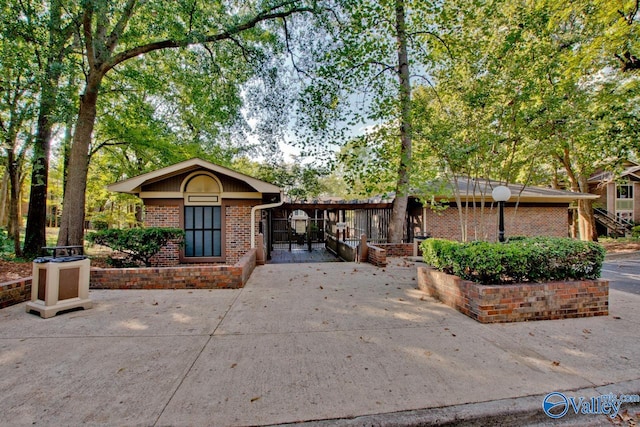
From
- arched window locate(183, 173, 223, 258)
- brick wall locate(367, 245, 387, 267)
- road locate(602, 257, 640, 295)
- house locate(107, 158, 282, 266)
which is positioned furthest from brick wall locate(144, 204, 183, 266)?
road locate(602, 257, 640, 295)

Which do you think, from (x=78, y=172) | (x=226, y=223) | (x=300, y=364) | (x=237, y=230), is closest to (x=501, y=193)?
(x=300, y=364)

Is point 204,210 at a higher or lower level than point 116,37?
lower

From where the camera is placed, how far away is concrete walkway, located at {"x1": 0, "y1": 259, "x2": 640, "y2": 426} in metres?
2.29

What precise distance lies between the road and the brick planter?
2777 millimetres

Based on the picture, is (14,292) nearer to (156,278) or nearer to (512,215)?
(156,278)

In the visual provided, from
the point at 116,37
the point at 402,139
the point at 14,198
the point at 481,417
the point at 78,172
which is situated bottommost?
the point at 481,417

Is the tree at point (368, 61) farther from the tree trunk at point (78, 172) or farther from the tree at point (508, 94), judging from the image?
the tree trunk at point (78, 172)

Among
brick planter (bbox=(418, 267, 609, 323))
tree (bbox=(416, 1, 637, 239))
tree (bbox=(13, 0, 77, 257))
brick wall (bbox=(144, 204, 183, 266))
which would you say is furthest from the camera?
brick wall (bbox=(144, 204, 183, 266))

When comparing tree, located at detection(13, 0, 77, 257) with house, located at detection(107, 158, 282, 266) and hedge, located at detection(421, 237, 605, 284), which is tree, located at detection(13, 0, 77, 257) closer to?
house, located at detection(107, 158, 282, 266)

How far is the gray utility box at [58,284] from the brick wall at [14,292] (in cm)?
65

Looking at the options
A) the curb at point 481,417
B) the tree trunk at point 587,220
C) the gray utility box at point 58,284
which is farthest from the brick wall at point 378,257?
the tree trunk at point 587,220

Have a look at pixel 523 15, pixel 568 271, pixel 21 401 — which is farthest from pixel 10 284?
pixel 523 15

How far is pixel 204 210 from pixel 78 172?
3.41 m

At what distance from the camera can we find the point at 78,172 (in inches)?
321
